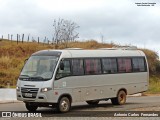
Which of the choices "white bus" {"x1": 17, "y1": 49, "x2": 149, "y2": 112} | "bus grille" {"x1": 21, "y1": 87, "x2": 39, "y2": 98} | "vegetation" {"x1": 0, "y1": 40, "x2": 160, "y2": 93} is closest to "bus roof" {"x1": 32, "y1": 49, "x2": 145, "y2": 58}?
"white bus" {"x1": 17, "y1": 49, "x2": 149, "y2": 112}

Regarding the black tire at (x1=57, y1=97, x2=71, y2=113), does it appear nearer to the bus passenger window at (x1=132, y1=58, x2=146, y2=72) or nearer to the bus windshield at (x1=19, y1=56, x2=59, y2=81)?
the bus windshield at (x1=19, y1=56, x2=59, y2=81)

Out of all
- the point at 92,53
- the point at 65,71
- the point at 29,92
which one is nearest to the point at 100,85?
the point at 92,53

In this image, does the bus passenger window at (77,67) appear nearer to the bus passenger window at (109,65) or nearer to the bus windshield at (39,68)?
the bus windshield at (39,68)

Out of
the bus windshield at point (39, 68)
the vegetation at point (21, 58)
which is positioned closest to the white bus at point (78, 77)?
the bus windshield at point (39, 68)

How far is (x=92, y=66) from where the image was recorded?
24250mm

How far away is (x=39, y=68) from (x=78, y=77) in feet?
7.71

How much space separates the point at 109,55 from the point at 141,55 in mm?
3528

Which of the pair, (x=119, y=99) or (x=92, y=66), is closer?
(x=92, y=66)

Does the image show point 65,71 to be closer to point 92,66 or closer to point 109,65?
point 92,66

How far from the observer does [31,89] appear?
68.4ft

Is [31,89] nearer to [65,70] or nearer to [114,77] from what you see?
[65,70]

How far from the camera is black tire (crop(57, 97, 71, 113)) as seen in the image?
69.7 ft

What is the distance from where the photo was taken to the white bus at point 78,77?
20969 mm

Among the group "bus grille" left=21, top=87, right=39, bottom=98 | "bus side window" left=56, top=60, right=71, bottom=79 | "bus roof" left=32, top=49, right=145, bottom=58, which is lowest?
"bus grille" left=21, top=87, right=39, bottom=98
